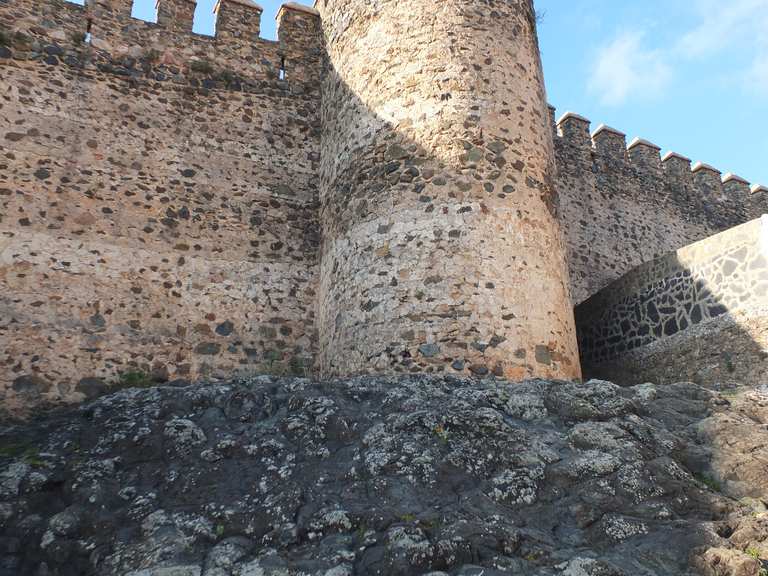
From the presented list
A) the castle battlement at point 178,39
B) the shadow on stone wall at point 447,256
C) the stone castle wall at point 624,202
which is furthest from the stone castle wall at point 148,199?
the stone castle wall at point 624,202

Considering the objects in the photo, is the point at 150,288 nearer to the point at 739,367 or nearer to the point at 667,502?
the point at 667,502

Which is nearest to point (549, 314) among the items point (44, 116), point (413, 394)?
point (413, 394)

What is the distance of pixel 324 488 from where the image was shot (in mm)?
3854

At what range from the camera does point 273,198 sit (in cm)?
803

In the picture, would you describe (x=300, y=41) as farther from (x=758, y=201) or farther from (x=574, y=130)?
(x=758, y=201)

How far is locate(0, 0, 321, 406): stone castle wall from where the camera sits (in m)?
6.59

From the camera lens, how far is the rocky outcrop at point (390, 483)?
10.9 feet

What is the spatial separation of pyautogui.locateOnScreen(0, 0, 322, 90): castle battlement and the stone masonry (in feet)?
0.08

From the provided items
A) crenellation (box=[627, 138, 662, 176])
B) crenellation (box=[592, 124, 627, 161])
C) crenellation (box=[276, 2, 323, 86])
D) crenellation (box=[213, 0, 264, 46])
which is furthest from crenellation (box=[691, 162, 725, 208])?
crenellation (box=[213, 0, 264, 46])

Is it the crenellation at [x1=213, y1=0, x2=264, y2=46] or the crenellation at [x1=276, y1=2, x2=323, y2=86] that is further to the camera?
the crenellation at [x1=276, y1=2, x2=323, y2=86]

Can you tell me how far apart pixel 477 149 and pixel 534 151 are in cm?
76

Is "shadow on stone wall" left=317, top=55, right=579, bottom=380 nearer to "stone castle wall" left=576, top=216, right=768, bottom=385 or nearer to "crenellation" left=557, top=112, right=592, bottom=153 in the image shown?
"stone castle wall" left=576, top=216, right=768, bottom=385

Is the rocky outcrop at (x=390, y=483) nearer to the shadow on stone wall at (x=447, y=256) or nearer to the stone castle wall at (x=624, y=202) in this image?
the shadow on stone wall at (x=447, y=256)

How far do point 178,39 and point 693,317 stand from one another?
264 inches
